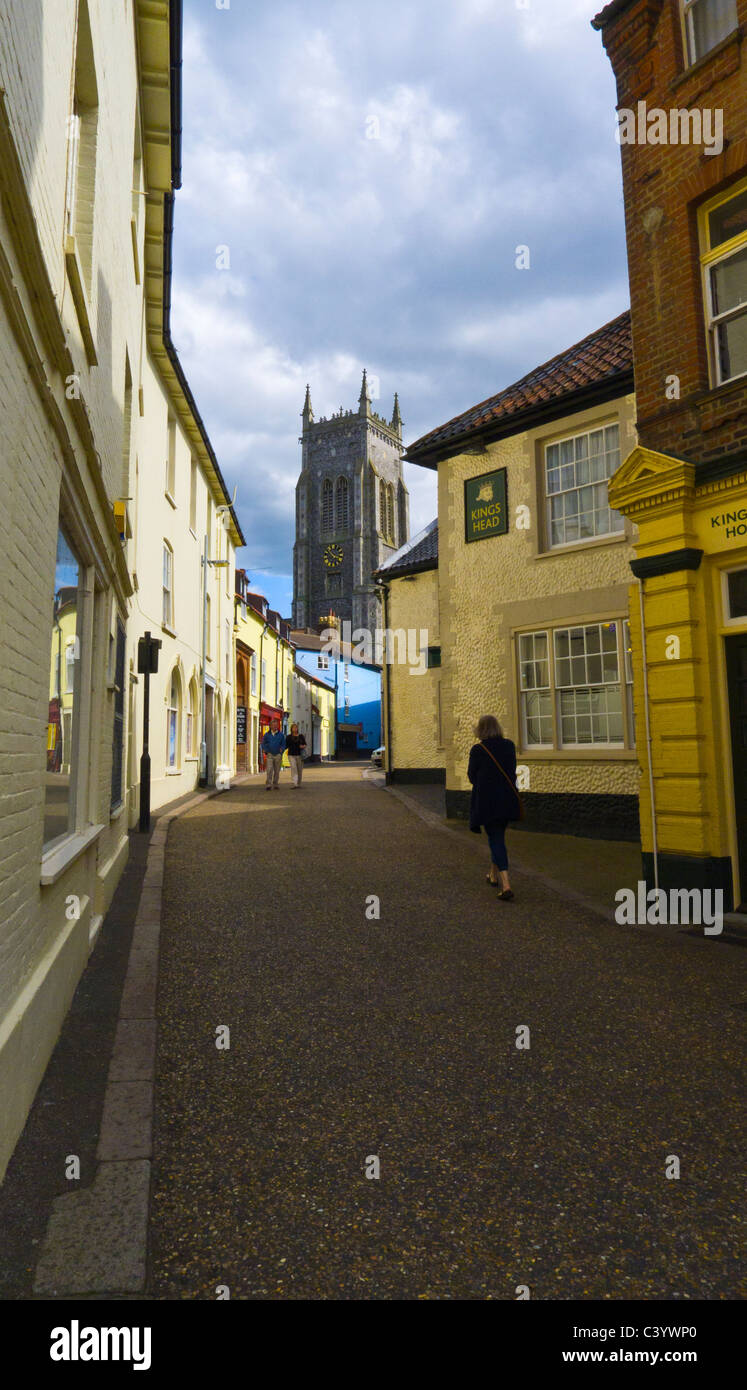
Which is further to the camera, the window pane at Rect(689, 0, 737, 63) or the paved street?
the window pane at Rect(689, 0, 737, 63)

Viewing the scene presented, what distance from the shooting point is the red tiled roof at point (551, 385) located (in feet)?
40.4

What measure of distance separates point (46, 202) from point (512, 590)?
1047 centimetres

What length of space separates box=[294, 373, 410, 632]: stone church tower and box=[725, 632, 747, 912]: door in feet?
233

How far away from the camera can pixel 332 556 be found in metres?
80.6

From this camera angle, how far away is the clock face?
80375mm

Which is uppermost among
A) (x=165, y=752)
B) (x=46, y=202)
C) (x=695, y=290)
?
(x=695, y=290)

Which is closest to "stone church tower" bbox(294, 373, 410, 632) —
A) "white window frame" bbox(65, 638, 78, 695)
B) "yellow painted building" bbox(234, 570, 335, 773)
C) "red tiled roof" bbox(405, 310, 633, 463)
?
"yellow painted building" bbox(234, 570, 335, 773)

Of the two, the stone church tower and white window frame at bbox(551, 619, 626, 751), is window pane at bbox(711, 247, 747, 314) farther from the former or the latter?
the stone church tower

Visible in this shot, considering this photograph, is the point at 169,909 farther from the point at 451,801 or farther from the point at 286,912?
the point at 451,801

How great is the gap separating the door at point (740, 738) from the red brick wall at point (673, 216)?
70.5 inches

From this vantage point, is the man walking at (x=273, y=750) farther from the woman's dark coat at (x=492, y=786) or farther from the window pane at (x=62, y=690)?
the window pane at (x=62, y=690)

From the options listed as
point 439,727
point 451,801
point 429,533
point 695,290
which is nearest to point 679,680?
point 695,290

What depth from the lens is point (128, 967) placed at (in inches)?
215
